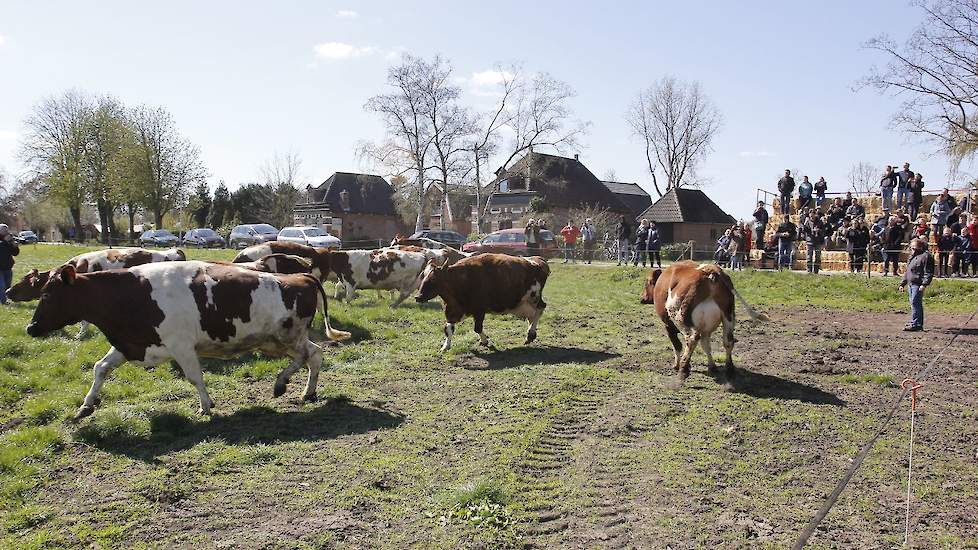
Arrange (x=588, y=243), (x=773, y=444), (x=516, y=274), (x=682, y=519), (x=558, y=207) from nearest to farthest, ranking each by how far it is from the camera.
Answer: (x=682, y=519), (x=773, y=444), (x=516, y=274), (x=588, y=243), (x=558, y=207)

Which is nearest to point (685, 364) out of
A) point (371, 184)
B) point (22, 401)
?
point (22, 401)

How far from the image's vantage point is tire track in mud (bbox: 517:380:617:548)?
18.2ft

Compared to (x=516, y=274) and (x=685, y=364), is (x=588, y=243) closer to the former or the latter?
(x=516, y=274)

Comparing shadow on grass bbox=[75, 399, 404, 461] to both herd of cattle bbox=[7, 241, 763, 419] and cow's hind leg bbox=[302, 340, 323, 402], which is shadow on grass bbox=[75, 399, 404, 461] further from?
herd of cattle bbox=[7, 241, 763, 419]

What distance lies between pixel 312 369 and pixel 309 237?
30978 millimetres

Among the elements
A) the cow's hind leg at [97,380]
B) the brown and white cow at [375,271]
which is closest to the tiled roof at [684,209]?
the brown and white cow at [375,271]

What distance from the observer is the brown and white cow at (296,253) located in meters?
15.9

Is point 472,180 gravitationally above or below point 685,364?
above

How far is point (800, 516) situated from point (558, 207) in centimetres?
5570

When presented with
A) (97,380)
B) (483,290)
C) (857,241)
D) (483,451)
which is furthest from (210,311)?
(857,241)

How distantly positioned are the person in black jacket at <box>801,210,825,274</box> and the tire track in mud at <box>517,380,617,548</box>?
1789cm

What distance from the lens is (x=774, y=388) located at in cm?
975

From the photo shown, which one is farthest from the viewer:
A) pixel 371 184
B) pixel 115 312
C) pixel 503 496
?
pixel 371 184

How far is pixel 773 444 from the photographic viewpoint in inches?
290
